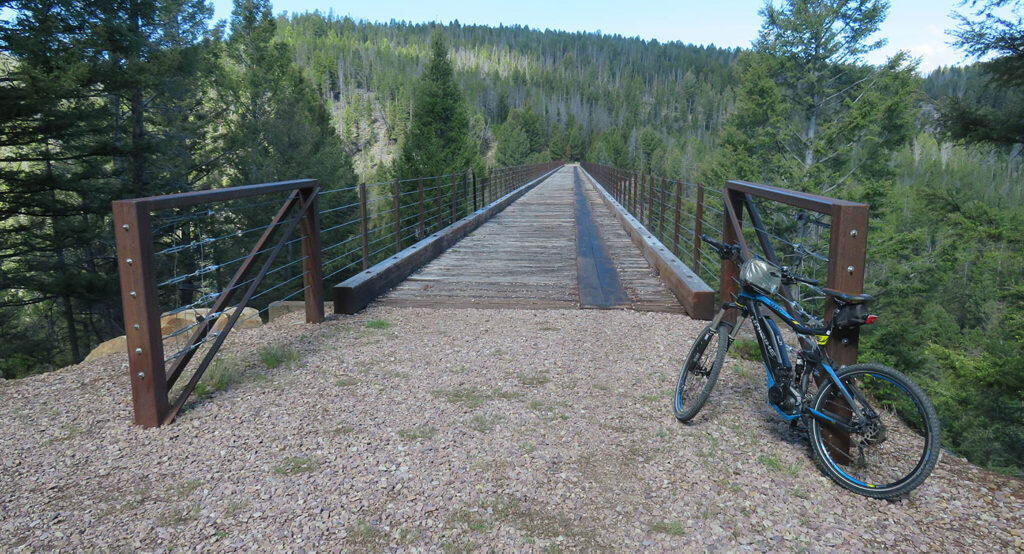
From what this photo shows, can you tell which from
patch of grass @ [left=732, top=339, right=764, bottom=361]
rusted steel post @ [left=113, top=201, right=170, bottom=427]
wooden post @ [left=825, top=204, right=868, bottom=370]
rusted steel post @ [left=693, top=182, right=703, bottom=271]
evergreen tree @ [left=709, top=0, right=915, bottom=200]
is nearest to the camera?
wooden post @ [left=825, top=204, right=868, bottom=370]

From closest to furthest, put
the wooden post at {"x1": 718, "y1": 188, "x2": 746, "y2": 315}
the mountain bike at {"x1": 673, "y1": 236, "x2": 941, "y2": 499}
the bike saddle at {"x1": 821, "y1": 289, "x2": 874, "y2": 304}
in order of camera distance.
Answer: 1. the mountain bike at {"x1": 673, "y1": 236, "x2": 941, "y2": 499}
2. the bike saddle at {"x1": 821, "y1": 289, "x2": 874, "y2": 304}
3. the wooden post at {"x1": 718, "y1": 188, "x2": 746, "y2": 315}

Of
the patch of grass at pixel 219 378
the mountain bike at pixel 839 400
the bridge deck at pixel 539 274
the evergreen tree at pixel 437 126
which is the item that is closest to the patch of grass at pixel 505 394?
the mountain bike at pixel 839 400

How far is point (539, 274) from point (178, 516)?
6.24 m

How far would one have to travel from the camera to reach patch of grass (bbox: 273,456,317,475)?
10.2 ft

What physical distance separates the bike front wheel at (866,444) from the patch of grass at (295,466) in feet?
7.98

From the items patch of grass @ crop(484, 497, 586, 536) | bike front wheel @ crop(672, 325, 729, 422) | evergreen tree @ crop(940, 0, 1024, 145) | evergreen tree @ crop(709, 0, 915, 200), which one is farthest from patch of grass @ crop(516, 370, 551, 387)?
evergreen tree @ crop(709, 0, 915, 200)

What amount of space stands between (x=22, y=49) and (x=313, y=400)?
43.5 ft

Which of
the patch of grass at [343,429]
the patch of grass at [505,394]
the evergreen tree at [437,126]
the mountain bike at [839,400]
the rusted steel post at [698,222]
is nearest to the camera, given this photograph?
the mountain bike at [839,400]

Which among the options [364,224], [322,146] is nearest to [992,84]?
Result: [364,224]

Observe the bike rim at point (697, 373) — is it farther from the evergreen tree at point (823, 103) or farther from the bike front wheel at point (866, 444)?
the evergreen tree at point (823, 103)

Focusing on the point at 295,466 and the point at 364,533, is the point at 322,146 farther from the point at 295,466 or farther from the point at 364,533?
the point at 364,533

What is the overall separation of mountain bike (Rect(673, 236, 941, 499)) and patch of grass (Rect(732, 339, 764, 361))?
141 centimetres

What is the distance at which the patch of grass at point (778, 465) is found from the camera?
3.08 meters

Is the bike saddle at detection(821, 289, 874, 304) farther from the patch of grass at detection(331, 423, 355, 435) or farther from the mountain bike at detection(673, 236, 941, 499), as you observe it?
the patch of grass at detection(331, 423, 355, 435)
